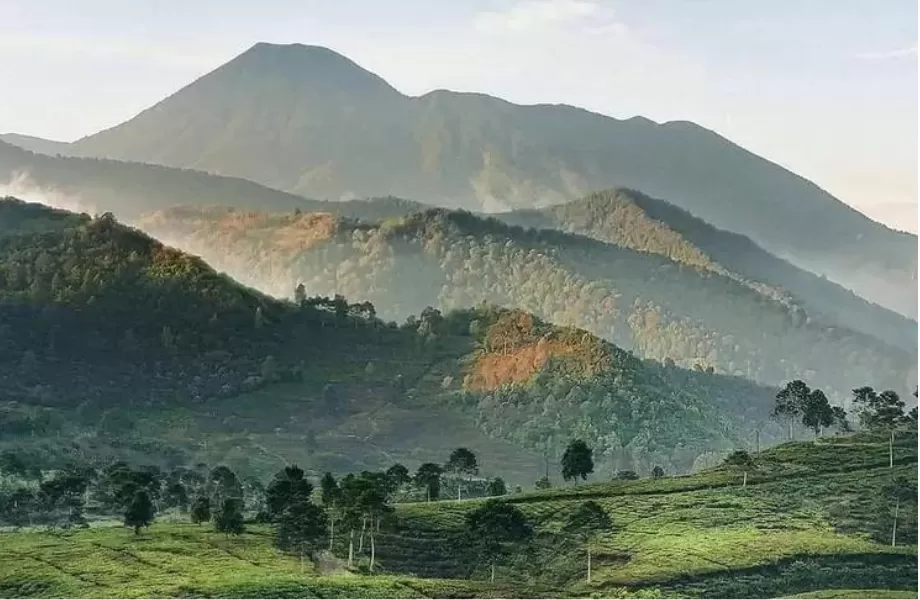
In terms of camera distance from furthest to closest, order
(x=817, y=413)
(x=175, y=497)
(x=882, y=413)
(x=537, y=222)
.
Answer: (x=537, y=222) < (x=817, y=413) < (x=882, y=413) < (x=175, y=497)

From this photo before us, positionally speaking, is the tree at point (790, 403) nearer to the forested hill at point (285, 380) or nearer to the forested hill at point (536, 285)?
the forested hill at point (285, 380)

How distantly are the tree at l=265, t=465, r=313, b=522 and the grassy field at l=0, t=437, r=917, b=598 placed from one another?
0.84 ft

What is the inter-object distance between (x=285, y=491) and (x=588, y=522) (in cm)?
318

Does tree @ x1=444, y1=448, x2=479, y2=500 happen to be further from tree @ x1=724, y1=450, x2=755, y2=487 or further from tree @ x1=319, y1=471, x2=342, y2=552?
tree @ x1=724, y1=450, x2=755, y2=487

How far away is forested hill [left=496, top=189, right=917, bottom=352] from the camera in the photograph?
16.7 meters

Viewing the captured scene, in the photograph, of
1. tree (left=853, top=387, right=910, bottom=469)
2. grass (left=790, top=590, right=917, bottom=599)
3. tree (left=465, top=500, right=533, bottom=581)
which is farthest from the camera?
tree (left=853, top=387, right=910, bottom=469)

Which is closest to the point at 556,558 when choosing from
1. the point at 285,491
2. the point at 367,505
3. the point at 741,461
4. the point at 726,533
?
the point at 726,533

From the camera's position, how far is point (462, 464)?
43.6 ft

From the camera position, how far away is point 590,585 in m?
11.0

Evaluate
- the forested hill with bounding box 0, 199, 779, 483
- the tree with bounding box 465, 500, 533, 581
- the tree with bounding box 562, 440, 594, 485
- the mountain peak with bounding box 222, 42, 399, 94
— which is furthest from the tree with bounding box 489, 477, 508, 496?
the mountain peak with bounding box 222, 42, 399, 94

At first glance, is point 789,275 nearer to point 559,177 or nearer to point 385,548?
point 559,177

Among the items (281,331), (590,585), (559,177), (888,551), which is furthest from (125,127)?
(888,551)

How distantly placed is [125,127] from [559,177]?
251 inches

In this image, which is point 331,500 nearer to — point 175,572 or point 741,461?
point 175,572
